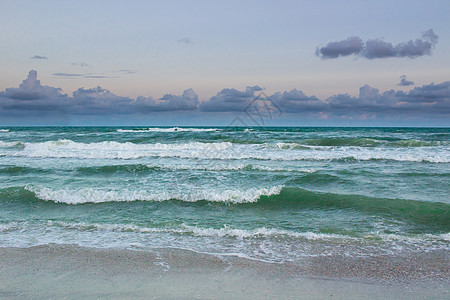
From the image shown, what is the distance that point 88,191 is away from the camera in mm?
9195

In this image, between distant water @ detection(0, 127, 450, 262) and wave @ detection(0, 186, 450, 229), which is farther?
wave @ detection(0, 186, 450, 229)

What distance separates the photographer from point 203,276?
174 inches

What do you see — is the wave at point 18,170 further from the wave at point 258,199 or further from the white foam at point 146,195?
the white foam at point 146,195

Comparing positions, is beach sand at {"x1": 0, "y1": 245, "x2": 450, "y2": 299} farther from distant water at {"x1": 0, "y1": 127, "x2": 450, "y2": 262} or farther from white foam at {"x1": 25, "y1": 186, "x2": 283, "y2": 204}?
white foam at {"x1": 25, "y1": 186, "x2": 283, "y2": 204}

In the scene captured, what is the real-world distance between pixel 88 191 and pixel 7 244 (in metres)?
3.53

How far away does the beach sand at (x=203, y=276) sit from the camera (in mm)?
3906

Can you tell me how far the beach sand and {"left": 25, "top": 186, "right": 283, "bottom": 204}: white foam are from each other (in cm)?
346

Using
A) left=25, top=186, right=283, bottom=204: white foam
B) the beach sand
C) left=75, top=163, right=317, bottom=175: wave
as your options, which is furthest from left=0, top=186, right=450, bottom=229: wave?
left=75, top=163, right=317, bottom=175: wave

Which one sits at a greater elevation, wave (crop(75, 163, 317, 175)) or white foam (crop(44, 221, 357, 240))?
wave (crop(75, 163, 317, 175))

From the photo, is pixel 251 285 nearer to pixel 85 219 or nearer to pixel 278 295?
pixel 278 295

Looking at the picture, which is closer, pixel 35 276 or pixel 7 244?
pixel 35 276

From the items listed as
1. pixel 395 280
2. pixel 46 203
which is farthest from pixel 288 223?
pixel 46 203

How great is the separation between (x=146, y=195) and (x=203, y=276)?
504 centimetres

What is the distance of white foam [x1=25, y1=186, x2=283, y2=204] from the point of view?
880 centimetres
